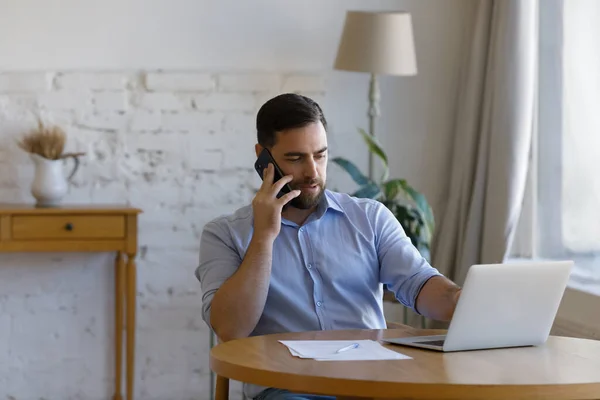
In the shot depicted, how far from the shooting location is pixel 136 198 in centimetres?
397

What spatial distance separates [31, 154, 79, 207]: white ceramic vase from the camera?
3.67 m

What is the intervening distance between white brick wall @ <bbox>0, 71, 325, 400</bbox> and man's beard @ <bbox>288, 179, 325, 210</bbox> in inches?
66.9

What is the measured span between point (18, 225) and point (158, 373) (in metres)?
0.90

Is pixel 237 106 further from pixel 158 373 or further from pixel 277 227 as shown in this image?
pixel 277 227

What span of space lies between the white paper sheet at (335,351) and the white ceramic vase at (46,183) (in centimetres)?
202

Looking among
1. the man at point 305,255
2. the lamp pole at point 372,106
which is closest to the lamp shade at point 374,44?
the lamp pole at point 372,106

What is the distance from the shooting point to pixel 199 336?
4.02 meters

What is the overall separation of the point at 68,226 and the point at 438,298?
1.81 m

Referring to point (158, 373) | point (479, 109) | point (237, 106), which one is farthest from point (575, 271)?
point (158, 373)

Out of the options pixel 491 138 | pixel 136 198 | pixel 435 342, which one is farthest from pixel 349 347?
pixel 136 198

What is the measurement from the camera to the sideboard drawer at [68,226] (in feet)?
11.6

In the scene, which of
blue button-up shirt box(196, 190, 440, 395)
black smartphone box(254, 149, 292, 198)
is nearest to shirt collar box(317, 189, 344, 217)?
blue button-up shirt box(196, 190, 440, 395)

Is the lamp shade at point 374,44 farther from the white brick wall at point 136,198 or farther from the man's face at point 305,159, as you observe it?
the man's face at point 305,159

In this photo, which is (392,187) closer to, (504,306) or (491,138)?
(491,138)
